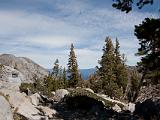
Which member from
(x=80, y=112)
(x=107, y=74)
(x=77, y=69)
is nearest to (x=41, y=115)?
(x=80, y=112)

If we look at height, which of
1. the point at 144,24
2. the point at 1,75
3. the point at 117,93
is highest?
the point at 144,24

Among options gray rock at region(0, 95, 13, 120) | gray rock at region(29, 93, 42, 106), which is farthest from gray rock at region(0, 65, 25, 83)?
gray rock at region(0, 95, 13, 120)

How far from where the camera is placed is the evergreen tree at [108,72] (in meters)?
65.1

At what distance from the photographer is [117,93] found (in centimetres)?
6500

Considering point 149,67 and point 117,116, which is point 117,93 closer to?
point 117,116

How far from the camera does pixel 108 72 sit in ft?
234

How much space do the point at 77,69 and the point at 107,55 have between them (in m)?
9.45

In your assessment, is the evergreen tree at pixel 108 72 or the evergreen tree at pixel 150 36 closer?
the evergreen tree at pixel 150 36

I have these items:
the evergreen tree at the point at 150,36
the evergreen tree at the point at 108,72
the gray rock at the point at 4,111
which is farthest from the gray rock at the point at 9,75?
the evergreen tree at the point at 108,72

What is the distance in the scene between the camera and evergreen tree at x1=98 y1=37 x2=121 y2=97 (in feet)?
214

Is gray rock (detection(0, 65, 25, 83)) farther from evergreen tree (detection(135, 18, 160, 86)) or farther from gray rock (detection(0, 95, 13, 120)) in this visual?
evergreen tree (detection(135, 18, 160, 86))

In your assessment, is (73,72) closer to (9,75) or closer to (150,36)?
(9,75)

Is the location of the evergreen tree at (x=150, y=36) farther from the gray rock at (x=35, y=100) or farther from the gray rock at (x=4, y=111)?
the gray rock at (x=35, y=100)

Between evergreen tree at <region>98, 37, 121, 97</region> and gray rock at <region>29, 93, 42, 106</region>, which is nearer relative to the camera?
gray rock at <region>29, 93, 42, 106</region>
